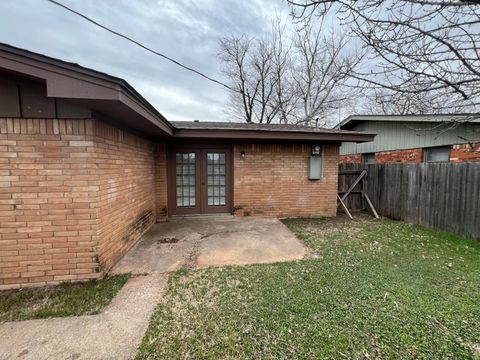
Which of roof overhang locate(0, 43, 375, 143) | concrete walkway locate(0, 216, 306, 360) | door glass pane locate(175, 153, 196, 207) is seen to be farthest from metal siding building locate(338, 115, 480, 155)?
roof overhang locate(0, 43, 375, 143)

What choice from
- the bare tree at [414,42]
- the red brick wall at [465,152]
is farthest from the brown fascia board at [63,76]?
the red brick wall at [465,152]

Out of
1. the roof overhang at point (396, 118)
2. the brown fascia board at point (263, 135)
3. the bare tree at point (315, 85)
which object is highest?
the bare tree at point (315, 85)

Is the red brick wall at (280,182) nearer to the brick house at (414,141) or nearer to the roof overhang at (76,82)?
the brick house at (414,141)

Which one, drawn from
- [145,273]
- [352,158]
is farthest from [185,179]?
[352,158]

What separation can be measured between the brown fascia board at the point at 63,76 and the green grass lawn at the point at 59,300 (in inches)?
91.9

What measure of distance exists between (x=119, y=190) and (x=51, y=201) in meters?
0.96

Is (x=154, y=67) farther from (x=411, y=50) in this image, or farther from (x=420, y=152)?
(x=420, y=152)

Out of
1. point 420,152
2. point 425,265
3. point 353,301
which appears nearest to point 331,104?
point 420,152

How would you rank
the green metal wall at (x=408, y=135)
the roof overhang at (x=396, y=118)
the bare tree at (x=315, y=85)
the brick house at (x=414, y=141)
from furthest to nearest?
1. the bare tree at (x=315, y=85)
2. the green metal wall at (x=408, y=135)
3. the brick house at (x=414, y=141)
4. the roof overhang at (x=396, y=118)

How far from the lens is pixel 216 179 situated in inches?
254

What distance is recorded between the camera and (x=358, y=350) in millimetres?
1827

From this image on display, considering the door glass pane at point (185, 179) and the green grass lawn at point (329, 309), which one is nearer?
the green grass lawn at point (329, 309)

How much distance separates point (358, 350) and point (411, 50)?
3.21 m

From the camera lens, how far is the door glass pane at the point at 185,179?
630cm
